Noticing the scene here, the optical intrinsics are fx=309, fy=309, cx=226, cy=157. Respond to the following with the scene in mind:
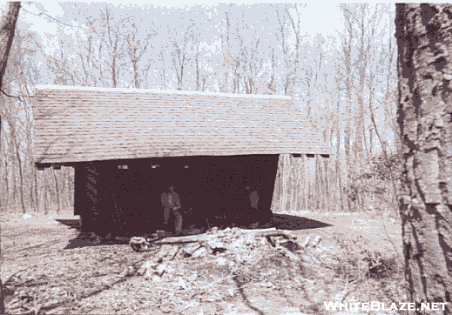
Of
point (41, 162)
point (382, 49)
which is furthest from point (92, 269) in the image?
point (382, 49)

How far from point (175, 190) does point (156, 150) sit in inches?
77.3

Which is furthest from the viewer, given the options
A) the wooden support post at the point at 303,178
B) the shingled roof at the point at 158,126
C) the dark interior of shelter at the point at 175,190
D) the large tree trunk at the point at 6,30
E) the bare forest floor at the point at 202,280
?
the wooden support post at the point at 303,178

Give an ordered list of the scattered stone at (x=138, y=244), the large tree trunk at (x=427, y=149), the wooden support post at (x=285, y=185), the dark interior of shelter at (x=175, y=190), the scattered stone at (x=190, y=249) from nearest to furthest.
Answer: the large tree trunk at (x=427, y=149) < the scattered stone at (x=190, y=249) < the scattered stone at (x=138, y=244) < the dark interior of shelter at (x=175, y=190) < the wooden support post at (x=285, y=185)

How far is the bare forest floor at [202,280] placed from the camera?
19.5ft

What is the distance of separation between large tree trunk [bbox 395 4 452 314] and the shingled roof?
10.2 m

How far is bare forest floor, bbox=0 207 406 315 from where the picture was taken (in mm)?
5938

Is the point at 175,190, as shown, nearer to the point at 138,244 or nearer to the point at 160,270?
the point at 138,244

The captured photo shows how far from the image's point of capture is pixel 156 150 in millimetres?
11422

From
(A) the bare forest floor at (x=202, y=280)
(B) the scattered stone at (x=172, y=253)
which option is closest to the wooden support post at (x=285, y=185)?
(A) the bare forest floor at (x=202, y=280)

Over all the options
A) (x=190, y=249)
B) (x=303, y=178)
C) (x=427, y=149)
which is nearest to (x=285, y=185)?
(x=303, y=178)

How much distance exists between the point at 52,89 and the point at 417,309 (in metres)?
14.8

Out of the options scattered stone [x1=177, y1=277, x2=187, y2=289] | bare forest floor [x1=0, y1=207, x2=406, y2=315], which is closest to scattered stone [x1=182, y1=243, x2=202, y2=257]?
bare forest floor [x1=0, y1=207, x2=406, y2=315]

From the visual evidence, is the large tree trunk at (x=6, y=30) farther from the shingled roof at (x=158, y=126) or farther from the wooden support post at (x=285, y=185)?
the wooden support post at (x=285, y=185)

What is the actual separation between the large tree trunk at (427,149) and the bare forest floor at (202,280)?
15.6 ft
